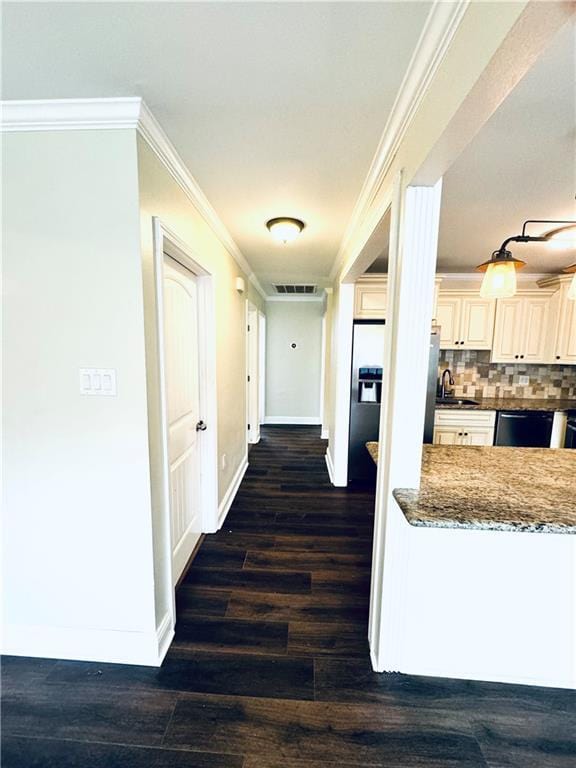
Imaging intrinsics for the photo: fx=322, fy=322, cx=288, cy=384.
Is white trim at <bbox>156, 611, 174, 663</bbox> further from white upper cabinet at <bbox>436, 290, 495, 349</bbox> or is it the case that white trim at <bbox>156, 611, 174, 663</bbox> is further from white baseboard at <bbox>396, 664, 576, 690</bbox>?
white upper cabinet at <bbox>436, 290, 495, 349</bbox>

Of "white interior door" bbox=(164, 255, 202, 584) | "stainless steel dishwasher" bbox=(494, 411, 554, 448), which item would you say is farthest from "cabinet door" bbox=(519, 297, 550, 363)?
"white interior door" bbox=(164, 255, 202, 584)

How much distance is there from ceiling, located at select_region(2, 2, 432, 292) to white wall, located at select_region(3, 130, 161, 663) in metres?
0.23

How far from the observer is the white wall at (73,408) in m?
1.32

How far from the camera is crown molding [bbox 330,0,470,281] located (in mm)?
840

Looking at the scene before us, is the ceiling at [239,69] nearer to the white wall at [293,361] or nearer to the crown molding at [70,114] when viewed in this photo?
the crown molding at [70,114]

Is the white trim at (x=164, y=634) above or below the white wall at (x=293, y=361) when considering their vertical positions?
below

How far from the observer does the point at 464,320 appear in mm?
3658

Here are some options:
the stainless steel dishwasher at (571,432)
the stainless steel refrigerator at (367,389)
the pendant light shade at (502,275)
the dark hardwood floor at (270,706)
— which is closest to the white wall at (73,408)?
the dark hardwood floor at (270,706)

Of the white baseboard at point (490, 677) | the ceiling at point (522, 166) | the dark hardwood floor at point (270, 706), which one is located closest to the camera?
the ceiling at point (522, 166)

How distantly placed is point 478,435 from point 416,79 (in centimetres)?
333

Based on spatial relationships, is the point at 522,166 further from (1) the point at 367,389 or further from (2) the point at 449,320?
(2) the point at 449,320

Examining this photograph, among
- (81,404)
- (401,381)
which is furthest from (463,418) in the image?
(81,404)

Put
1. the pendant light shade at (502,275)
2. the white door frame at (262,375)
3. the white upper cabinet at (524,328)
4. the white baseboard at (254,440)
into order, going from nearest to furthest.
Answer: the pendant light shade at (502,275) < the white upper cabinet at (524,328) < the white baseboard at (254,440) < the white door frame at (262,375)

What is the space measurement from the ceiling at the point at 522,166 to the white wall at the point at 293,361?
3199 mm
